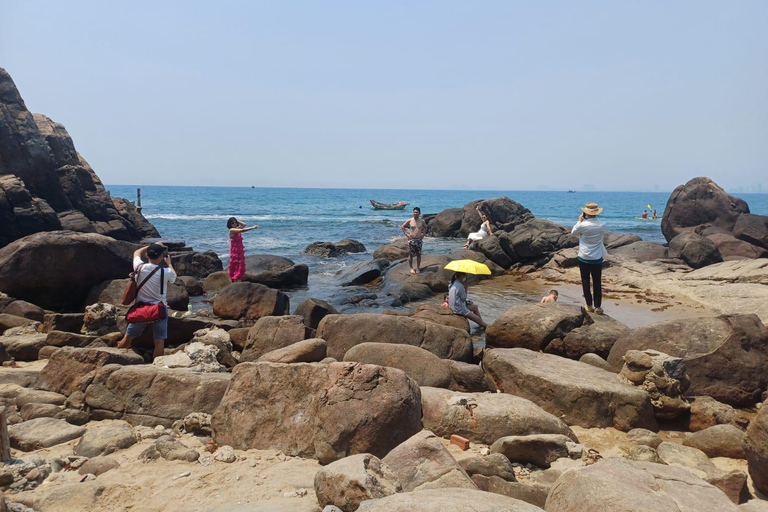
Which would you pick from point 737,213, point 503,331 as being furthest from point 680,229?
point 503,331

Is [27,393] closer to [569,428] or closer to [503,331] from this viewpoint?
[569,428]

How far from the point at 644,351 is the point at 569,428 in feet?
5.96

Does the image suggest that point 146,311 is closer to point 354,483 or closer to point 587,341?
point 354,483

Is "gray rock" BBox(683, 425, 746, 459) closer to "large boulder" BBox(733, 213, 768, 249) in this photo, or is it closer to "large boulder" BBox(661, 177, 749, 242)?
"large boulder" BBox(733, 213, 768, 249)

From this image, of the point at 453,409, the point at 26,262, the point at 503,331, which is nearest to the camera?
the point at 453,409

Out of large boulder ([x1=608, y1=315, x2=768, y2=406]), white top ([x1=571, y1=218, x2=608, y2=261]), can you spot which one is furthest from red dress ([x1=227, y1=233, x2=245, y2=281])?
large boulder ([x1=608, y1=315, x2=768, y2=406])

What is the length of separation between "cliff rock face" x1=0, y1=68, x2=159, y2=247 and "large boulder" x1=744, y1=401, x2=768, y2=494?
25.6 metres

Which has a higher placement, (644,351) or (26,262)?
(26,262)

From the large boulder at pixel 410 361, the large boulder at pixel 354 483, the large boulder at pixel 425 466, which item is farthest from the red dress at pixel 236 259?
the large boulder at pixel 354 483

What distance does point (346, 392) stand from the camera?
487 centimetres

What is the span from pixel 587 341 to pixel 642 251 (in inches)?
553

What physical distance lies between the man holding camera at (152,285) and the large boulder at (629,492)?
237 inches

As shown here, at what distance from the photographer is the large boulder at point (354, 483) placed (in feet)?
11.6

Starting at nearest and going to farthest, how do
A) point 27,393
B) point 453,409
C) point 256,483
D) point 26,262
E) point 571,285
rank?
1. point 256,483
2. point 453,409
3. point 27,393
4. point 26,262
5. point 571,285
